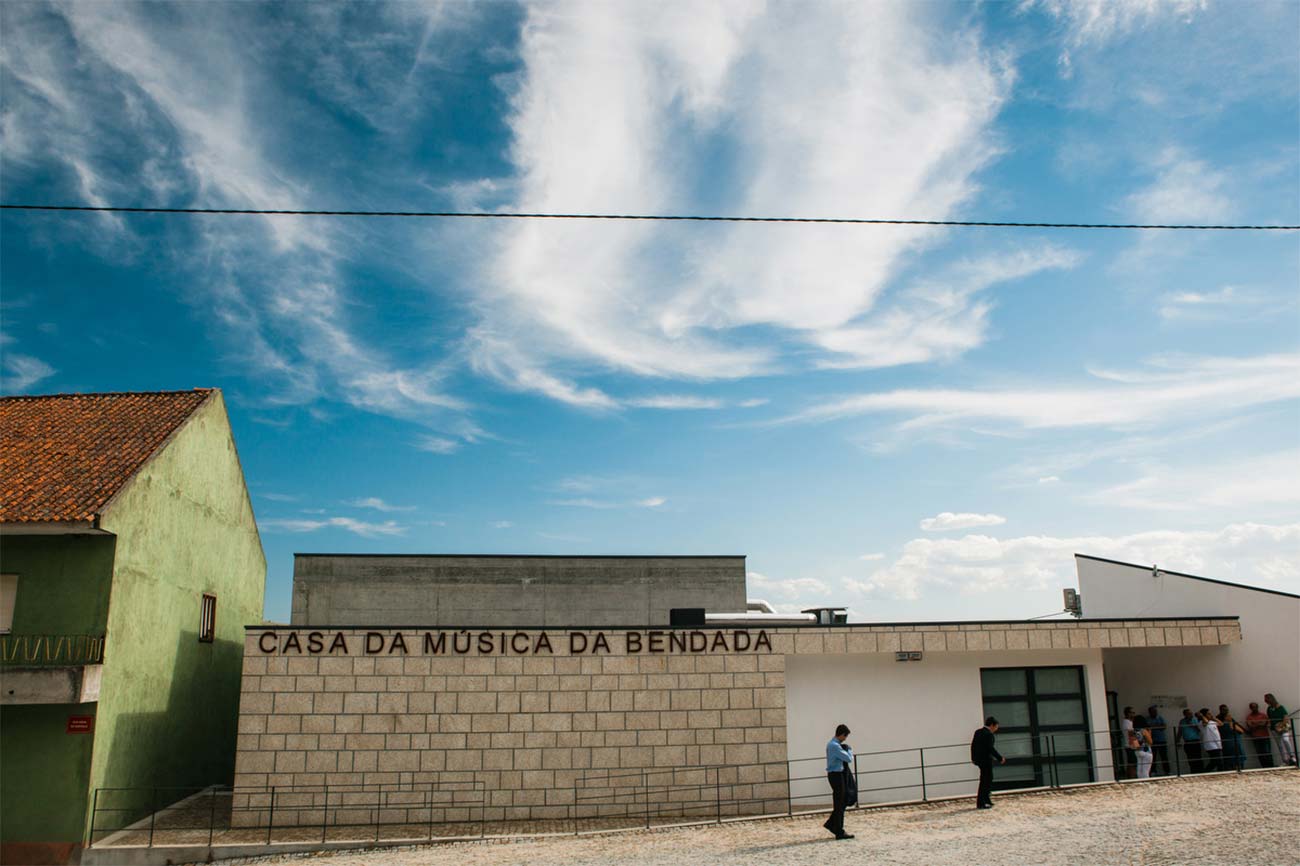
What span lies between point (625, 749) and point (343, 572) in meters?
18.2

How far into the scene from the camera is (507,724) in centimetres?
1734

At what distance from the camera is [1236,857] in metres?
12.2

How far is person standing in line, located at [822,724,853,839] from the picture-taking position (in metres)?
14.4

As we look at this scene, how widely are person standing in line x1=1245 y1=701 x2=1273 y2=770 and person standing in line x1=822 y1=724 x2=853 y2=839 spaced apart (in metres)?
10.2

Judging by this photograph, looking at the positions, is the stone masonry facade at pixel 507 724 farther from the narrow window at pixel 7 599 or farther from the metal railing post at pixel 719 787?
the narrow window at pixel 7 599

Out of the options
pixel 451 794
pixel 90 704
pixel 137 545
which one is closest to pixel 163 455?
pixel 137 545

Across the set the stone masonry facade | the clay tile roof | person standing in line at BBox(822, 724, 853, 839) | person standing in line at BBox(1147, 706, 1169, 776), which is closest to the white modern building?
person standing in line at BBox(1147, 706, 1169, 776)

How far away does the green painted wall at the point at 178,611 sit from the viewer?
679 inches

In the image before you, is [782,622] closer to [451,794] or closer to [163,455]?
[451,794]

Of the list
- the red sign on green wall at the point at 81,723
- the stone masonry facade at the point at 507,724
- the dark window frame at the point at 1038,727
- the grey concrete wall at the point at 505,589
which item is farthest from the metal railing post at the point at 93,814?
the dark window frame at the point at 1038,727

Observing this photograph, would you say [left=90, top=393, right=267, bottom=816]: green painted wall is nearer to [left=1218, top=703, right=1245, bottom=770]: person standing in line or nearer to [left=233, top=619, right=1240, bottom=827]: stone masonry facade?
[left=233, top=619, right=1240, bottom=827]: stone masonry facade

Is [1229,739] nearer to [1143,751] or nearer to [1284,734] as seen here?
[1284,734]

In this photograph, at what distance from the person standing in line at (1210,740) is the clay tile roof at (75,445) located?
20599 mm

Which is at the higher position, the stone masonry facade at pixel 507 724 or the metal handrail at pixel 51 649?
the metal handrail at pixel 51 649
